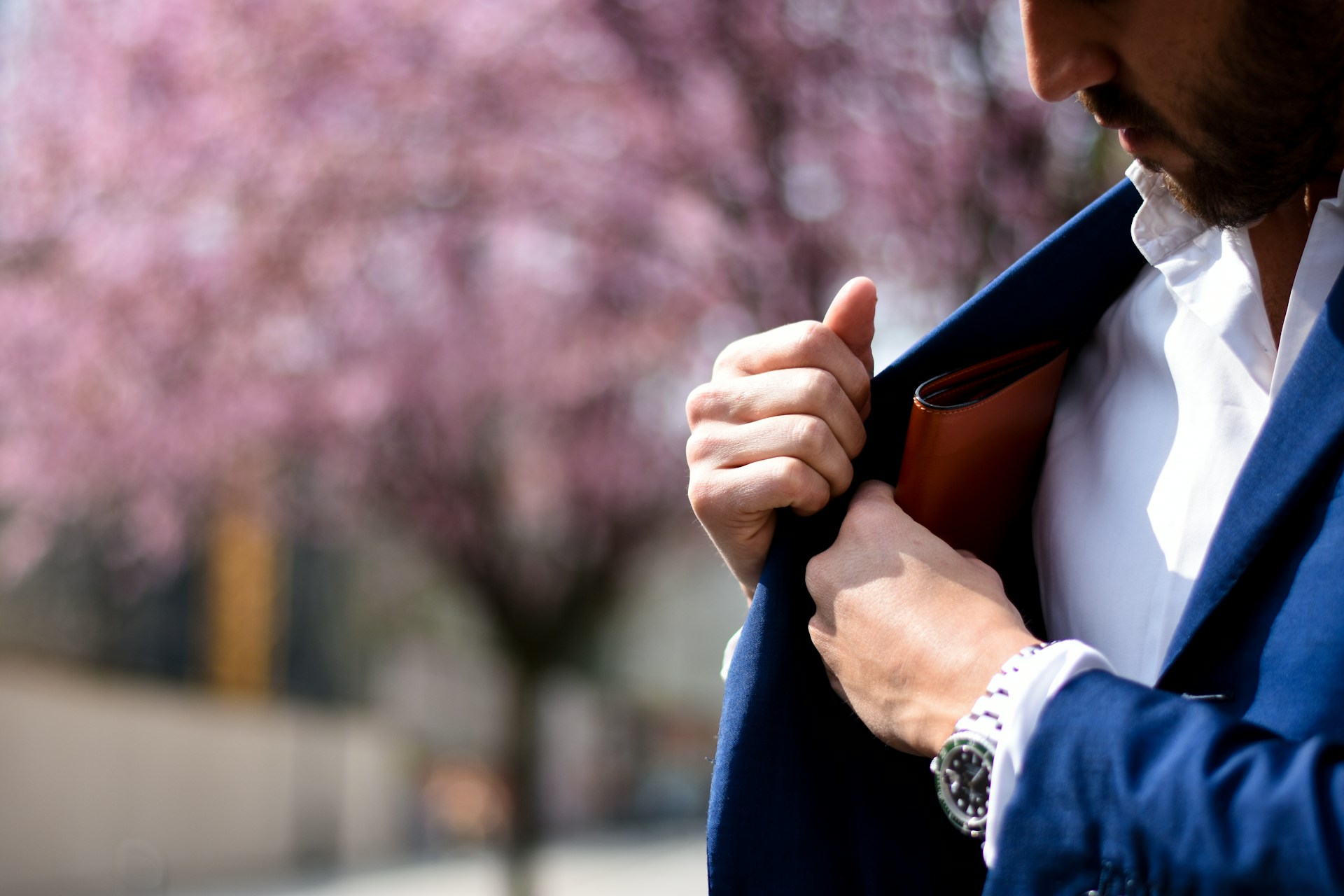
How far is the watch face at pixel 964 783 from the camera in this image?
91 centimetres

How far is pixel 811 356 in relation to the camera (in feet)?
3.87

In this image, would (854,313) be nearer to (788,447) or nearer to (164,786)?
(788,447)

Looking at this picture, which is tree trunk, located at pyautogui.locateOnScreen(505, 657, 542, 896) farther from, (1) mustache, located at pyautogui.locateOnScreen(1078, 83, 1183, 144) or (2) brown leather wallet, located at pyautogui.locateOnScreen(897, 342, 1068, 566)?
(1) mustache, located at pyautogui.locateOnScreen(1078, 83, 1183, 144)

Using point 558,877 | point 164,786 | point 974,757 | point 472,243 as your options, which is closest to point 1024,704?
point 974,757

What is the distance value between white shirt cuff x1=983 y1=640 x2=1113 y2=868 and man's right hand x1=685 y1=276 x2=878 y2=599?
30 centimetres

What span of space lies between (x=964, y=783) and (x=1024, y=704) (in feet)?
0.28

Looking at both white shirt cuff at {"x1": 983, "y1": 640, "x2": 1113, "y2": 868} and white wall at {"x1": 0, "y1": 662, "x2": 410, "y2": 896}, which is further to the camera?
white wall at {"x1": 0, "y1": 662, "x2": 410, "y2": 896}

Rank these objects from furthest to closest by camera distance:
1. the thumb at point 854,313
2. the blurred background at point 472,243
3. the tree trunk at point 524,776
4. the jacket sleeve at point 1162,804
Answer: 1. the tree trunk at point 524,776
2. the blurred background at point 472,243
3. the thumb at point 854,313
4. the jacket sleeve at point 1162,804

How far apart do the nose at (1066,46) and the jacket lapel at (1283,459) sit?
231 millimetres

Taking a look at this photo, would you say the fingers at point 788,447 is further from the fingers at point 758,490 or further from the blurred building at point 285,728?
the blurred building at point 285,728

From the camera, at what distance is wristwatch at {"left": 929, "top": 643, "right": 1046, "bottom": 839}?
2.95 ft

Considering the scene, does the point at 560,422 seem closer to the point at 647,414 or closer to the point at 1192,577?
the point at 647,414

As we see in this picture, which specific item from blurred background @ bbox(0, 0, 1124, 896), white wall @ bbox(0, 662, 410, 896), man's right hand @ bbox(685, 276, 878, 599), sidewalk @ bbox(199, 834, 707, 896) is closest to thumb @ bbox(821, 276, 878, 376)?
man's right hand @ bbox(685, 276, 878, 599)

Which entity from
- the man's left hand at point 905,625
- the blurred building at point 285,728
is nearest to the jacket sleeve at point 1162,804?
the man's left hand at point 905,625
